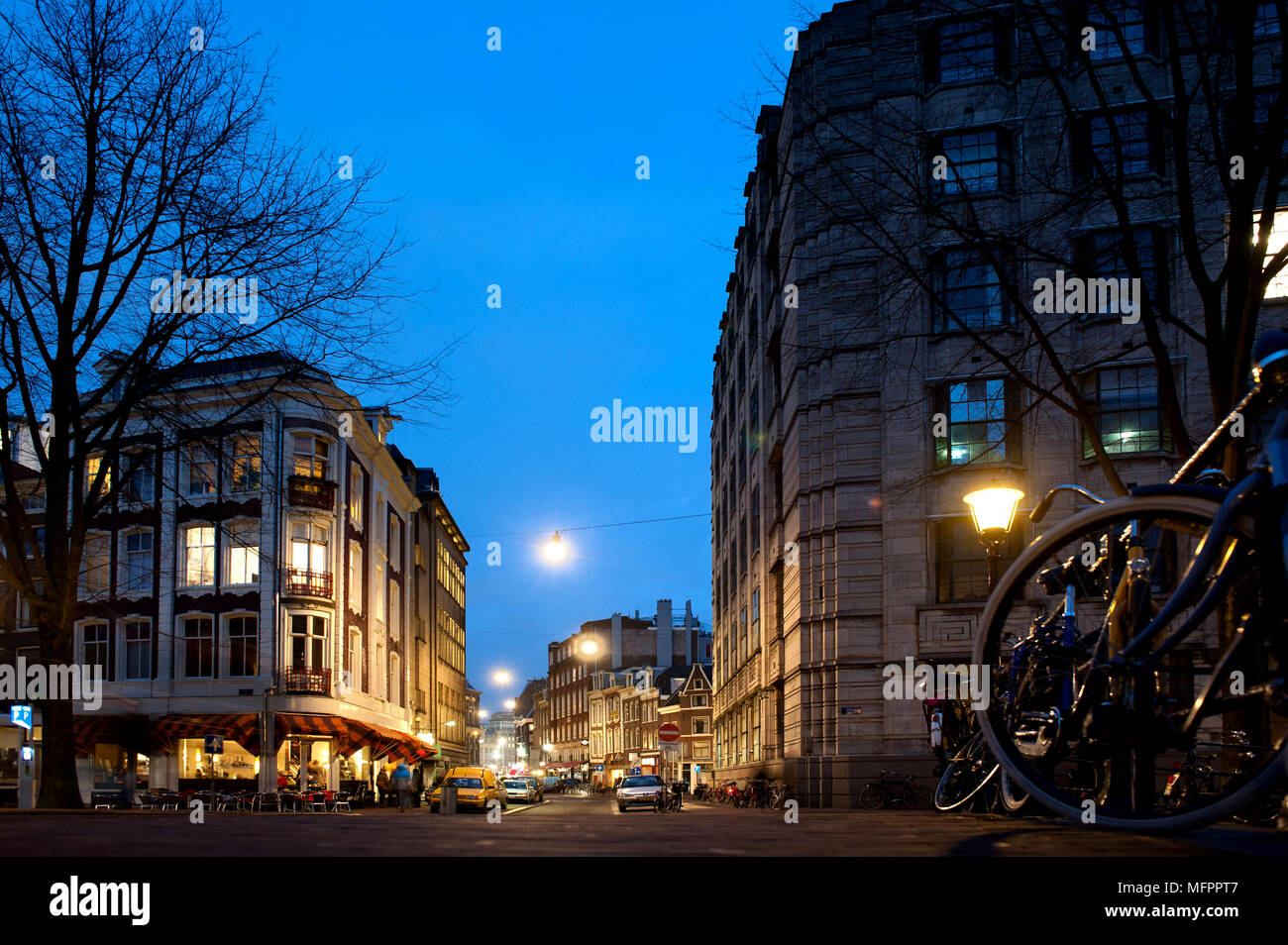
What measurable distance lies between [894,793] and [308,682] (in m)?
26.5

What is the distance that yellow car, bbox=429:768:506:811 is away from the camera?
1523 inches

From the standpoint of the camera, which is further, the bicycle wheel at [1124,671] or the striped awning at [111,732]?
the striped awning at [111,732]

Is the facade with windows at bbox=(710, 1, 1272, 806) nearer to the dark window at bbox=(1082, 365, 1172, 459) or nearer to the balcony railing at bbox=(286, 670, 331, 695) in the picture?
the dark window at bbox=(1082, 365, 1172, 459)

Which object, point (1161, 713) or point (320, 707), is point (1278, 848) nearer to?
point (1161, 713)

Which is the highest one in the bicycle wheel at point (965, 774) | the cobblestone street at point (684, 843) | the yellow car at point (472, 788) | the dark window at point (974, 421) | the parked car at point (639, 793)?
the dark window at point (974, 421)

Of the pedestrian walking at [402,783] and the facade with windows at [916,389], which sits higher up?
the facade with windows at [916,389]

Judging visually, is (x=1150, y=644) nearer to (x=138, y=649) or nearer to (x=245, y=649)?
(x=245, y=649)

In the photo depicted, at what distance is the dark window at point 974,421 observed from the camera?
3170 centimetres

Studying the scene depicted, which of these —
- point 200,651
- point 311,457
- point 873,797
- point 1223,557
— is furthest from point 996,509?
point 200,651

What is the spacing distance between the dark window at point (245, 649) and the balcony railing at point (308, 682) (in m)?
1.48

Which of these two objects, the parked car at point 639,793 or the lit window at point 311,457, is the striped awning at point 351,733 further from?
the parked car at point 639,793

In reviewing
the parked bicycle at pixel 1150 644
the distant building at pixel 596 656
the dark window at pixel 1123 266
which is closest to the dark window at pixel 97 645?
the dark window at pixel 1123 266

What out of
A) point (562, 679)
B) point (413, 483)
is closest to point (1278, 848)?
point (413, 483)
